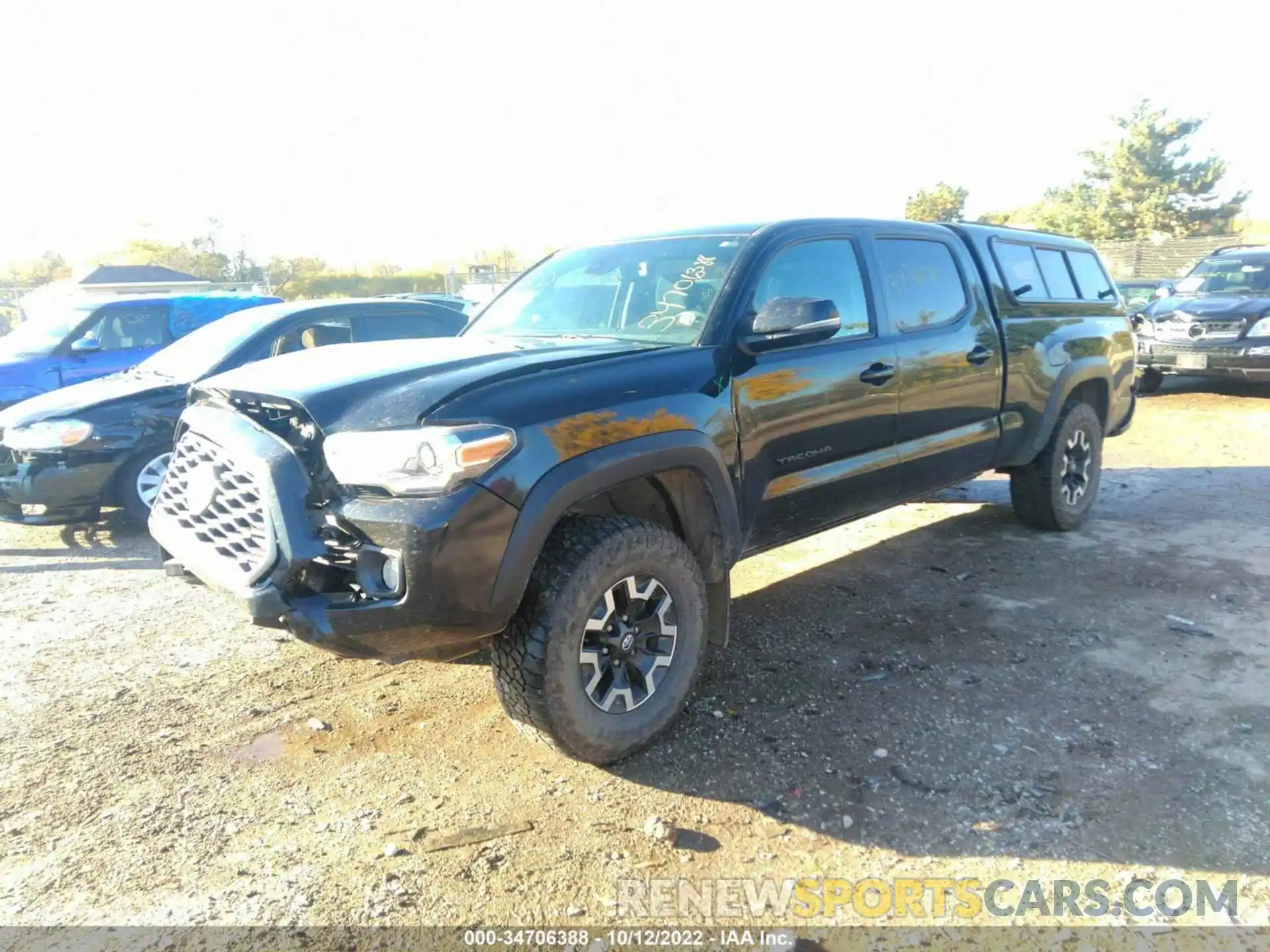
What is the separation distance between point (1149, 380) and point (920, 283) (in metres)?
9.25

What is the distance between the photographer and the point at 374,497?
256 cm

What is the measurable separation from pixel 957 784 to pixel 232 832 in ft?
7.75

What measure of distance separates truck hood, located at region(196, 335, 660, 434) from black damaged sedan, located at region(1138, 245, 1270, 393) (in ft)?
32.7

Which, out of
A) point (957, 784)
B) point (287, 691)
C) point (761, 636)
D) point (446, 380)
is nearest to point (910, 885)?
point (957, 784)

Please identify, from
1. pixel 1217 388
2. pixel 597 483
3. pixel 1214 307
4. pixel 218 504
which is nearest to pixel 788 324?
pixel 597 483

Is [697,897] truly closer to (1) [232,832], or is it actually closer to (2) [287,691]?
(1) [232,832]

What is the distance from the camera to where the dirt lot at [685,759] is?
8.20 feet

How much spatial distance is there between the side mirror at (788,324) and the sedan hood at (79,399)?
426 centimetres

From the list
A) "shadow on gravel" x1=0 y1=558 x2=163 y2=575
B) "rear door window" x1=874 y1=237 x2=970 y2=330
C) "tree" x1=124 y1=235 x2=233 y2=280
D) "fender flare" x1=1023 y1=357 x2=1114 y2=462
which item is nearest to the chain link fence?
"fender flare" x1=1023 y1=357 x2=1114 y2=462

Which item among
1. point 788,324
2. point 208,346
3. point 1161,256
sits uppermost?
point 1161,256

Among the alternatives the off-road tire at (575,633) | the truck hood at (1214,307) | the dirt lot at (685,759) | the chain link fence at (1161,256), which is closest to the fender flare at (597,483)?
the off-road tire at (575,633)

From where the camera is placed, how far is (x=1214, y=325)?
415 inches

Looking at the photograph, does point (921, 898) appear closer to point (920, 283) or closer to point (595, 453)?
point (595, 453)

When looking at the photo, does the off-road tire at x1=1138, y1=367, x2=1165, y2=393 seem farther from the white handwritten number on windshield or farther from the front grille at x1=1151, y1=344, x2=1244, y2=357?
the white handwritten number on windshield
